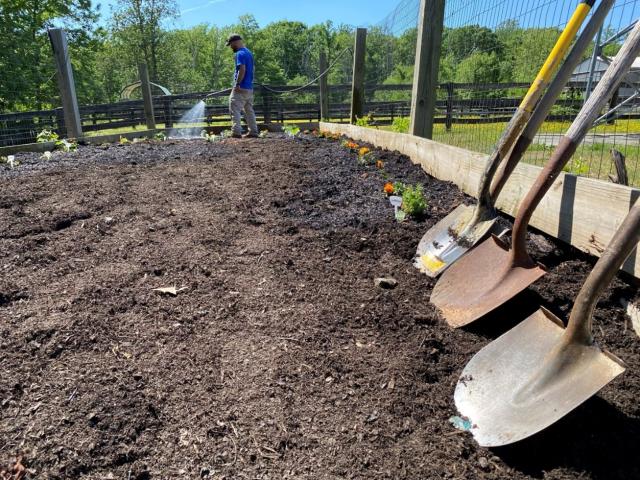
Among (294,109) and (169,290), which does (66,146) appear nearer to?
(169,290)

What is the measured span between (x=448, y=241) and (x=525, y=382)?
1.11m

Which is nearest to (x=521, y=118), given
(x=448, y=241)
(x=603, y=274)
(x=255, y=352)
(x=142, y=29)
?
(x=448, y=241)

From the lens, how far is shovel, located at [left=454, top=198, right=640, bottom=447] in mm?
1236

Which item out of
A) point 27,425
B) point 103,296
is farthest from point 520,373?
point 103,296

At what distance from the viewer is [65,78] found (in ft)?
22.6

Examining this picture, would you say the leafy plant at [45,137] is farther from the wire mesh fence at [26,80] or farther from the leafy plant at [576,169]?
the leafy plant at [576,169]

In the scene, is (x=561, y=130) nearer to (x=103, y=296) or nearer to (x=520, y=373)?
(x=520, y=373)

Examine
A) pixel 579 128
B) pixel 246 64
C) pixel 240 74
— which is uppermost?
pixel 246 64

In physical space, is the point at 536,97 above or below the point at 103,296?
above

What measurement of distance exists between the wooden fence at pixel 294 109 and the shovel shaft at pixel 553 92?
191 cm

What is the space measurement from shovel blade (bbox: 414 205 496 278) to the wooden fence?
2173 millimetres

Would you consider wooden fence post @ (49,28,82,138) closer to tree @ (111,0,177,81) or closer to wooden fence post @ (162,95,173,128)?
wooden fence post @ (162,95,173,128)

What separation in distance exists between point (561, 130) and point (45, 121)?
918 centimetres

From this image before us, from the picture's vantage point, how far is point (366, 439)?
1.33 m
